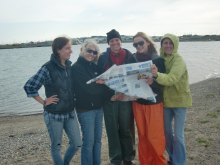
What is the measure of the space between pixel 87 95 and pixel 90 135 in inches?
31.6

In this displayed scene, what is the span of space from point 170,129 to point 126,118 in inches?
37.5

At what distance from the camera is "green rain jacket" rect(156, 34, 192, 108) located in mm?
3093

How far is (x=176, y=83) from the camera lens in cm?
322

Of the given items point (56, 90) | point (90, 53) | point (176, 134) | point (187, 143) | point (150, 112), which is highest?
point (90, 53)

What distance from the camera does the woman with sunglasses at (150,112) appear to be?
10.9 ft

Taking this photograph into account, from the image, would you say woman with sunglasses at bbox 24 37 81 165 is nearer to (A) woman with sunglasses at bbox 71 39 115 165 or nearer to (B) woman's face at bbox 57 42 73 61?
(B) woman's face at bbox 57 42 73 61

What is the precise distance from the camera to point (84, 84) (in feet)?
10.4

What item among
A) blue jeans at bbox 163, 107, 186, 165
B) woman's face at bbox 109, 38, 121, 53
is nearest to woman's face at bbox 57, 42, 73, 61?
woman's face at bbox 109, 38, 121, 53

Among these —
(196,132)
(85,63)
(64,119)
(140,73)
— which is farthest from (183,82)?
(196,132)

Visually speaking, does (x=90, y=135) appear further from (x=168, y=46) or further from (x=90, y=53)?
(x=168, y=46)

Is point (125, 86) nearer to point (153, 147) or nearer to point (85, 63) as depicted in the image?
point (85, 63)

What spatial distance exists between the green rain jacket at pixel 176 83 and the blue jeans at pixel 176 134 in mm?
171

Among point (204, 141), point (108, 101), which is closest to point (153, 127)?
point (108, 101)

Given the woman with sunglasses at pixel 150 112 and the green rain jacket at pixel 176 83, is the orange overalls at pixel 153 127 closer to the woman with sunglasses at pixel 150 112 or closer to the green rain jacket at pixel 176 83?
the woman with sunglasses at pixel 150 112
